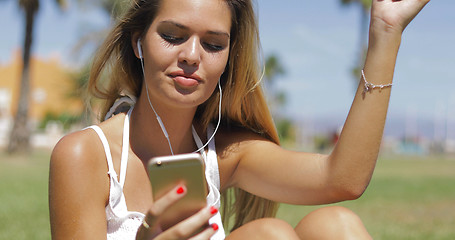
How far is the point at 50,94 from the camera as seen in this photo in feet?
190

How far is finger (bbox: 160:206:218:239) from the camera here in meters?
1.67

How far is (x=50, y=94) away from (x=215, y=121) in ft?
190

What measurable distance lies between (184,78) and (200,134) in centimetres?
57

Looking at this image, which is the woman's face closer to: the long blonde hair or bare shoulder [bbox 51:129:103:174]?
the long blonde hair

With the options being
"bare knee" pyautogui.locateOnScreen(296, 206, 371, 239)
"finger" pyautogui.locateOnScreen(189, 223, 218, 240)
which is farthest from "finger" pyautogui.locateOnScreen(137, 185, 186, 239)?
"bare knee" pyautogui.locateOnScreen(296, 206, 371, 239)

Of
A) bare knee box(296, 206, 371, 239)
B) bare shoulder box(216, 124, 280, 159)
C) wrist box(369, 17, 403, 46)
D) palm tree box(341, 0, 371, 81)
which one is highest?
wrist box(369, 17, 403, 46)

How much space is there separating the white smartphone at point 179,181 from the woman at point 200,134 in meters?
0.03

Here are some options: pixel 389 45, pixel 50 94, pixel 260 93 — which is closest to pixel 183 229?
pixel 389 45

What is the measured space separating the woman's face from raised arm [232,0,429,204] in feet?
1.58

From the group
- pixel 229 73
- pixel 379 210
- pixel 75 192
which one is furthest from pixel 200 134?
pixel 379 210

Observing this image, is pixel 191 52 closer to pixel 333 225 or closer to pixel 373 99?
pixel 373 99

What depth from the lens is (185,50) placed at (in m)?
2.15

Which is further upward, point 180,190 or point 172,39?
point 172,39

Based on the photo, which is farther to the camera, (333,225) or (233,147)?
(233,147)
